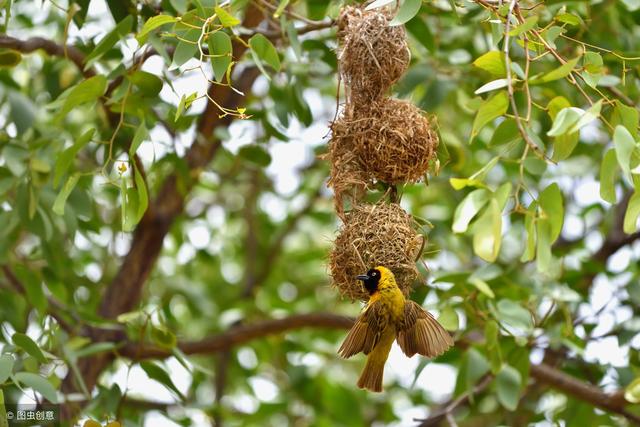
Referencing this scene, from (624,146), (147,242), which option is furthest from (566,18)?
(147,242)

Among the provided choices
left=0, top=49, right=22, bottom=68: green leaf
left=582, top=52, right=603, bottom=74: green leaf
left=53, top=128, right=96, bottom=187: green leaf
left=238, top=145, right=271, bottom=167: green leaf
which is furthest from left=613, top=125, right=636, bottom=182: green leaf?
left=238, top=145, right=271, bottom=167: green leaf

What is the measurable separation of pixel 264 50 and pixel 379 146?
39cm

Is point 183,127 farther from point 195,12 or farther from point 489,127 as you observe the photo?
point 489,127

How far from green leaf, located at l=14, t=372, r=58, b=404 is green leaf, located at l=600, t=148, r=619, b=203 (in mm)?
1498

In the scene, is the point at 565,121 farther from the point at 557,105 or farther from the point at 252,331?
the point at 252,331

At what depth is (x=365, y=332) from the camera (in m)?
2.45

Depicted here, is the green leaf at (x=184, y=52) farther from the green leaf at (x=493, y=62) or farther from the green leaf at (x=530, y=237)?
the green leaf at (x=530, y=237)

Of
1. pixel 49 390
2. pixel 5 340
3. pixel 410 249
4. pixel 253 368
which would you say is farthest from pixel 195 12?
pixel 253 368

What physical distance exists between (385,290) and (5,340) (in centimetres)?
169

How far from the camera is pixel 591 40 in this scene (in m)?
3.62

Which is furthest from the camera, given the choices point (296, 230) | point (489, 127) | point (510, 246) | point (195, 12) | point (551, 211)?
point (296, 230)

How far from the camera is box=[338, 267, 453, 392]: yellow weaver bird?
2.38 meters

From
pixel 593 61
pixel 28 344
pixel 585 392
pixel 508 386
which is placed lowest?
pixel 585 392

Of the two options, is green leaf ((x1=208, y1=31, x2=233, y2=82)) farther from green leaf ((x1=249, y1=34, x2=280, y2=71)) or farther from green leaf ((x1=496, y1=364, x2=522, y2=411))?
green leaf ((x1=496, y1=364, x2=522, y2=411))
